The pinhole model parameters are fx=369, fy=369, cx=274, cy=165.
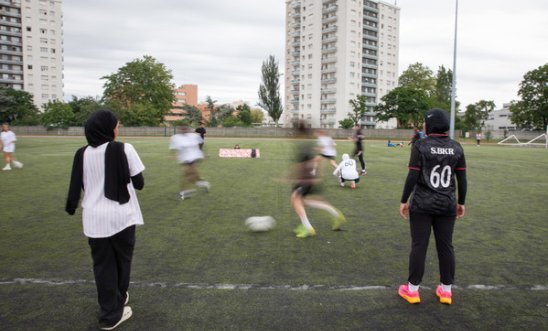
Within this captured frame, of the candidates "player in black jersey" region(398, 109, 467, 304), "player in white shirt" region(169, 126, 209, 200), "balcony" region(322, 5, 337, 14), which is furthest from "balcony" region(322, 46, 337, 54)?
"player in black jersey" region(398, 109, 467, 304)

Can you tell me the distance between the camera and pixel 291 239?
19.5 feet

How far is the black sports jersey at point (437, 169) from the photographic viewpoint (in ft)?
11.6

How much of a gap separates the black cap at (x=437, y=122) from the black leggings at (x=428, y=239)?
839mm

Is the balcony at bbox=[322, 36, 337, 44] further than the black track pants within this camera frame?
Yes

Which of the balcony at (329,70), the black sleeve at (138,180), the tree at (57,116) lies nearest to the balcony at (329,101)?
the balcony at (329,70)

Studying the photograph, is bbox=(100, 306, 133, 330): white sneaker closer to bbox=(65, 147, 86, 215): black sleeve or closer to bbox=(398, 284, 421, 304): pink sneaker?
bbox=(65, 147, 86, 215): black sleeve

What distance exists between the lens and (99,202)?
311 centimetres

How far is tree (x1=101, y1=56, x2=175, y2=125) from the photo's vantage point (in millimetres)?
68938

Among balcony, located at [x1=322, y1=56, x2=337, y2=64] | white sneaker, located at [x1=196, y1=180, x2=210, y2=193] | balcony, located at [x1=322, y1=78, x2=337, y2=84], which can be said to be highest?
balcony, located at [x1=322, y1=56, x2=337, y2=64]

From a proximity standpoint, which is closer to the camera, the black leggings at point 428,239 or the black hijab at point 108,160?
the black hijab at point 108,160

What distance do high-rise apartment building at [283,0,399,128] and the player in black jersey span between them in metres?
82.6

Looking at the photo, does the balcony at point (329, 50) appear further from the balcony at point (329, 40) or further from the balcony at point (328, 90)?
the balcony at point (328, 90)

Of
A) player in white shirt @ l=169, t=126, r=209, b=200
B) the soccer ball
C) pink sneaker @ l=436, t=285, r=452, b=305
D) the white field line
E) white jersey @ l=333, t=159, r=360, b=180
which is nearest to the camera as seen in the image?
pink sneaker @ l=436, t=285, r=452, b=305

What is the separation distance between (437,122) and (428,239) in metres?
1.15
